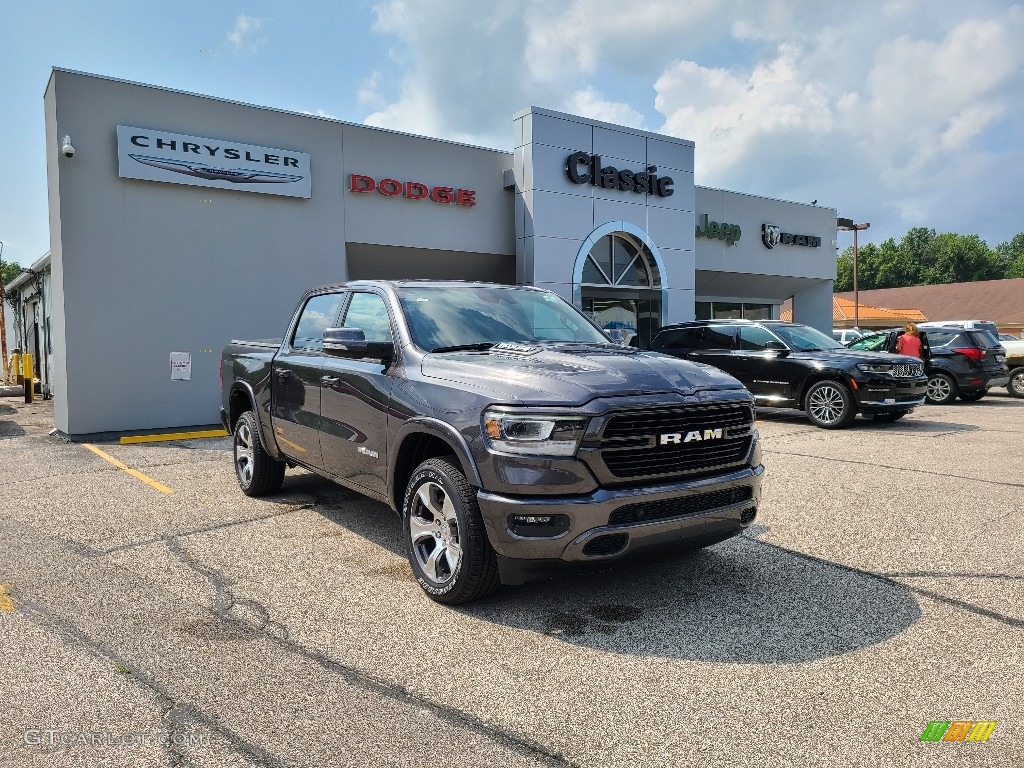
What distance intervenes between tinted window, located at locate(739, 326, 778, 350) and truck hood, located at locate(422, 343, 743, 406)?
857cm

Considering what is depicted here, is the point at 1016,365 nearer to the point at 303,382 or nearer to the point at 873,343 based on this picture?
the point at 873,343

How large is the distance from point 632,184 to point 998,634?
15.6 meters

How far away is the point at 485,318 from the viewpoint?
201 inches

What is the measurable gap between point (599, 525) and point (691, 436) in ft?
2.46

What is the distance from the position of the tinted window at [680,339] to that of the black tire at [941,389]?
19.4 feet

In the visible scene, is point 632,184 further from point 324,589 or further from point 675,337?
point 324,589

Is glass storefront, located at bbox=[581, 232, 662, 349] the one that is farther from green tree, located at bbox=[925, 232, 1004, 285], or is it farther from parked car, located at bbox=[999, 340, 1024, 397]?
green tree, located at bbox=[925, 232, 1004, 285]

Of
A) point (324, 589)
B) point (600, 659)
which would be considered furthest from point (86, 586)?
point (600, 659)

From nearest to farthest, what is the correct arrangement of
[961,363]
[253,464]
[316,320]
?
1. [316,320]
2. [253,464]
3. [961,363]

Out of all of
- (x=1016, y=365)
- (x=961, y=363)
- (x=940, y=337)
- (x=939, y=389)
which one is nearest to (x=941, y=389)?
(x=939, y=389)

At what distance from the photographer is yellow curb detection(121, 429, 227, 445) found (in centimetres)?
1120

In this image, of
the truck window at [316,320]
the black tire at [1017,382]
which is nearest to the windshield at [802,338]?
the black tire at [1017,382]

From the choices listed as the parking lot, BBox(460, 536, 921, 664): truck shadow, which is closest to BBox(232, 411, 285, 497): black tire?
the parking lot

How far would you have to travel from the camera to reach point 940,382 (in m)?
15.9
